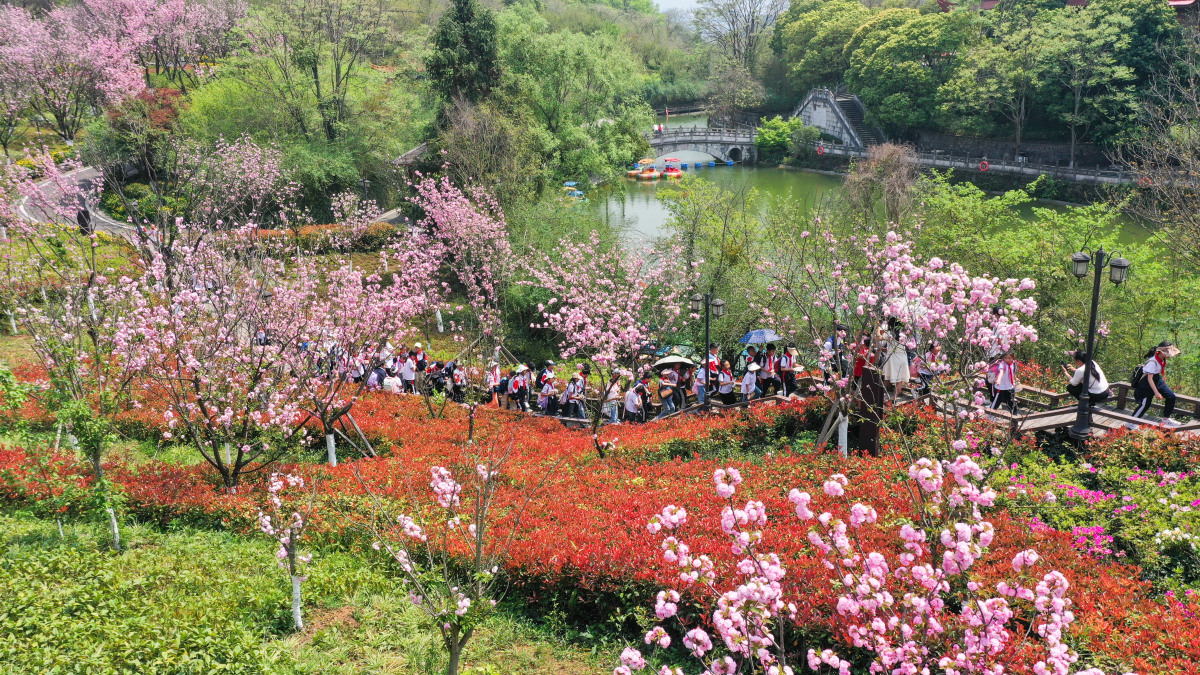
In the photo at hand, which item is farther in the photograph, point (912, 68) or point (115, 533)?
point (912, 68)

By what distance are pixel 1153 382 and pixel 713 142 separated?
46359mm

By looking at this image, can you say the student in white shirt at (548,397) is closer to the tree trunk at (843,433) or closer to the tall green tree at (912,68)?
the tree trunk at (843,433)

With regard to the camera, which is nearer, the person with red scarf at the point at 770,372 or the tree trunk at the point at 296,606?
the tree trunk at the point at 296,606

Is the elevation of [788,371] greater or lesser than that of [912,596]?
lesser

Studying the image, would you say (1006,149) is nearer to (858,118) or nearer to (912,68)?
(912,68)

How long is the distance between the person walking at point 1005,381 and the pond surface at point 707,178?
17.4 m

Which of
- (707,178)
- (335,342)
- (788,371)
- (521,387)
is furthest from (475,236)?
(707,178)

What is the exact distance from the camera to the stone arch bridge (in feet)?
178

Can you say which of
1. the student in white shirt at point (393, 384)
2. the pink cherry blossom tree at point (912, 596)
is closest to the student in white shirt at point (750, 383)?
the student in white shirt at point (393, 384)

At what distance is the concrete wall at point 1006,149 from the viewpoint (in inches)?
1594

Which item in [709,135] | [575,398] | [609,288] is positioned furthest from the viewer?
[709,135]

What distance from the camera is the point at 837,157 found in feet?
165

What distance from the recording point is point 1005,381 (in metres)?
12.2

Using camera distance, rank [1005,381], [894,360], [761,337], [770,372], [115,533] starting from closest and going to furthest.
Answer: [115,533] < [894,360] < [1005,381] < [770,372] < [761,337]
